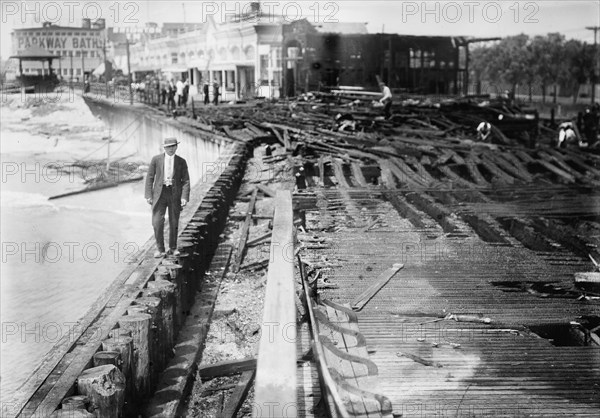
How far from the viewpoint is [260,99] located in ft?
137

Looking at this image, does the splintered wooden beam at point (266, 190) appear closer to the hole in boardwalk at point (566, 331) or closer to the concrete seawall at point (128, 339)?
the concrete seawall at point (128, 339)

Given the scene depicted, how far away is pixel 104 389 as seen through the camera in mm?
4719

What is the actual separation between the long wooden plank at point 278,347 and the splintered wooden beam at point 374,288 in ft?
2.28

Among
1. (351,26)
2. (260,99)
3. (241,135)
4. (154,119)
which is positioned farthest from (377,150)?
(351,26)

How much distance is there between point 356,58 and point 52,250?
93.6 ft

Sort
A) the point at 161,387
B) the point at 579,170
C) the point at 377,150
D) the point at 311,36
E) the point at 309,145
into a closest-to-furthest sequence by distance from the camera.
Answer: the point at 161,387
the point at 579,170
the point at 377,150
the point at 309,145
the point at 311,36

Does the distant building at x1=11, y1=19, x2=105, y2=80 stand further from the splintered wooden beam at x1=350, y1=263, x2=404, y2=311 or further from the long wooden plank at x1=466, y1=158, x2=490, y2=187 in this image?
the splintered wooden beam at x1=350, y1=263, x2=404, y2=311

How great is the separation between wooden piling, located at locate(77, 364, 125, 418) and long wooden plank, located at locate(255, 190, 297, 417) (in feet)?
3.31

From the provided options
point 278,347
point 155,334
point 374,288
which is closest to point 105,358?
point 155,334

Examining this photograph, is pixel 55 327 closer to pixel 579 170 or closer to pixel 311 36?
pixel 579 170

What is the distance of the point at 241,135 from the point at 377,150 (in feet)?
22.1

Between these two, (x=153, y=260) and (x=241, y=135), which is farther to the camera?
(x=241, y=135)

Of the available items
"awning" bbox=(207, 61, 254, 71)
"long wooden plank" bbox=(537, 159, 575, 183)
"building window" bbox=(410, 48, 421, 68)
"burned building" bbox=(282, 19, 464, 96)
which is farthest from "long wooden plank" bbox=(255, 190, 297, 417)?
"awning" bbox=(207, 61, 254, 71)

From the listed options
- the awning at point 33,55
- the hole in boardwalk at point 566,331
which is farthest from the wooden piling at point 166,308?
the awning at point 33,55
